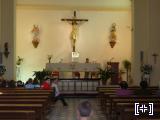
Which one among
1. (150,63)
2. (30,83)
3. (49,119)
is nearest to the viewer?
(49,119)

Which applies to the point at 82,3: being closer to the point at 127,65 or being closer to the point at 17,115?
the point at 127,65

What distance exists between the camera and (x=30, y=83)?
546 inches

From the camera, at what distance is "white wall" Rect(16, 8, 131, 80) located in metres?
21.8

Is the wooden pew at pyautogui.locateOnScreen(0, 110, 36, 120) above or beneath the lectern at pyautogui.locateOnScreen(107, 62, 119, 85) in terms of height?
beneath

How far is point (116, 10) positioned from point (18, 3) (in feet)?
17.5

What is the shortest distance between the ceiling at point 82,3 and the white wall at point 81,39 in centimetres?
36

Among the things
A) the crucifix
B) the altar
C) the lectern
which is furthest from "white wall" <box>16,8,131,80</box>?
the altar

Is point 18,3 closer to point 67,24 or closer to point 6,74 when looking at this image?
point 67,24

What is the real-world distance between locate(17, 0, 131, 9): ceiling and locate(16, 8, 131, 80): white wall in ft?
1.19

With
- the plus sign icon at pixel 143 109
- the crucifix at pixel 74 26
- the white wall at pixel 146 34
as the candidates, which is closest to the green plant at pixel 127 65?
the crucifix at pixel 74 26

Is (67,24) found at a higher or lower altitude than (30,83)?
higher

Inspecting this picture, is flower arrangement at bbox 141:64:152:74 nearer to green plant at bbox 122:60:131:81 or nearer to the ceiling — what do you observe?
green plant at bbox 122:60:131:81

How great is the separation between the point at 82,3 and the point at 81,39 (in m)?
2.01

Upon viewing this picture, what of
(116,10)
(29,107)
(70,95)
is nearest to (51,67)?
(70,95)
